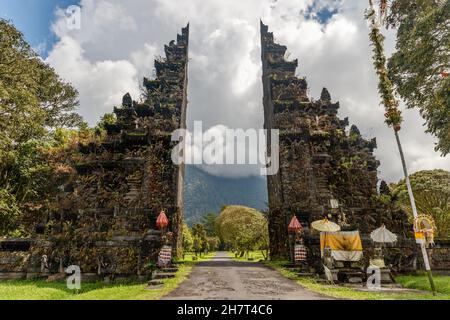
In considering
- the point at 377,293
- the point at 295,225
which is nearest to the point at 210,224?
the point at 295,225

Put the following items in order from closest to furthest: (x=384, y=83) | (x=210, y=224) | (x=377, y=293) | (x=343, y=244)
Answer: (x=377, y=293) < (x=384, y=83) < (x=343, y=244) < (x=210, y=224)

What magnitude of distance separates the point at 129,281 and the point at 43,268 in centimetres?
544

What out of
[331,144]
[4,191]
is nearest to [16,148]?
[4,191]

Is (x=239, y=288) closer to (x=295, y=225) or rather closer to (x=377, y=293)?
(x=377, y=293)

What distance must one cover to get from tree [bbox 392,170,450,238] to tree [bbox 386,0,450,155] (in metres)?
15.1

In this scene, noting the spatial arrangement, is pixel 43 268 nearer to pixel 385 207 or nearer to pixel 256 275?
pixel 256 275

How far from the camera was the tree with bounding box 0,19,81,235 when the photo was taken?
17406mm

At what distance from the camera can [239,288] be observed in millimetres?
10016

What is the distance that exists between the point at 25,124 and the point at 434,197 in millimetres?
34811

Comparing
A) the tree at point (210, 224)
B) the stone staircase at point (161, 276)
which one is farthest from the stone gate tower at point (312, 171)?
the tree at point (210, 224)

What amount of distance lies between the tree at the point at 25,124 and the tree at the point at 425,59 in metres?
20.4

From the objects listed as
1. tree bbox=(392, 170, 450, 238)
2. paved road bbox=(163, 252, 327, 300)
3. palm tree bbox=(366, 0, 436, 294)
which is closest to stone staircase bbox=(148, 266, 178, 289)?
paved road bbox=(163, 252, 327, 300)

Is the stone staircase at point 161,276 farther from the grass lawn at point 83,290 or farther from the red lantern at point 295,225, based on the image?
the red lantern at point 295,225
